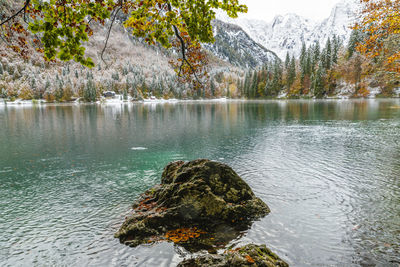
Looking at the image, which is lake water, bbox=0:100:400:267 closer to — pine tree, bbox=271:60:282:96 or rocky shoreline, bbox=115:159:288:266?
rocky shoreline, bbox=115:159:288:266

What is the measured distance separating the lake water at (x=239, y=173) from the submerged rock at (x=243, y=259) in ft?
5.46

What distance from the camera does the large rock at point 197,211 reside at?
916 cm

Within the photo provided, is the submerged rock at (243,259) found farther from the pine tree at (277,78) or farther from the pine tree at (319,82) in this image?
the pine tree at (277,78)

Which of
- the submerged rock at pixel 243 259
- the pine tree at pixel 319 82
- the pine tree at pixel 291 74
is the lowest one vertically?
the submerged rock at pixel 243 259

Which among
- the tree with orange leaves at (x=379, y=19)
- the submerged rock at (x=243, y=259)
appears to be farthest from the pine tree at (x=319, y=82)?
the submerged rock at (x=243, y=259)

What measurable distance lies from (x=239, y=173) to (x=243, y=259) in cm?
1184

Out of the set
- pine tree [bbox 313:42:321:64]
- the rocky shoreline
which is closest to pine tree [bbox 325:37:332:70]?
pine tree [bbox 313:42:321:64]

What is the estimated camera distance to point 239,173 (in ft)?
58.2

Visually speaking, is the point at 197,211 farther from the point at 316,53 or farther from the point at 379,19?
the point at 316,53

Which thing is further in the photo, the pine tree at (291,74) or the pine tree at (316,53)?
the pine tree at (291,74)

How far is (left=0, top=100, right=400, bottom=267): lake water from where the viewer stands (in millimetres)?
8516

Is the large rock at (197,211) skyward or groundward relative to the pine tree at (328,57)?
groundward

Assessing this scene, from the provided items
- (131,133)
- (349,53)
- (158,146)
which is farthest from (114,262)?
(349,53)

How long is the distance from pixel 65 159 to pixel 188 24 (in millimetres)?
21567
